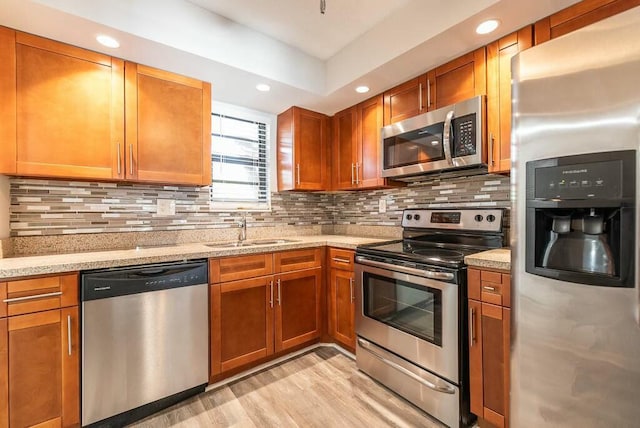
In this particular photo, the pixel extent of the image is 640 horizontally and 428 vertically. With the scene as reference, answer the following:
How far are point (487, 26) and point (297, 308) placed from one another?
2.26 metres

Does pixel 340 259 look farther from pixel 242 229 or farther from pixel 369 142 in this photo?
pixel 369 142

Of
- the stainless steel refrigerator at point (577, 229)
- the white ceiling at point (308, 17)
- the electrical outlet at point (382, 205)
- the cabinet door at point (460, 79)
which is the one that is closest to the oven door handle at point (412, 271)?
the stainless steel refrigerator at point (577, 229)

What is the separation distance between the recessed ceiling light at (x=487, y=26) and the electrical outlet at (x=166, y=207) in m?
2.40

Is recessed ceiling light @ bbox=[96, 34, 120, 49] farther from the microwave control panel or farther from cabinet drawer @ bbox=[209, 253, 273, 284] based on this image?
the microwave control panel

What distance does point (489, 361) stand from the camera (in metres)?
1.42

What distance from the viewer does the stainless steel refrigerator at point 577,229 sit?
3.04 ft

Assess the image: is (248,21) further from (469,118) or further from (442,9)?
(469,118)

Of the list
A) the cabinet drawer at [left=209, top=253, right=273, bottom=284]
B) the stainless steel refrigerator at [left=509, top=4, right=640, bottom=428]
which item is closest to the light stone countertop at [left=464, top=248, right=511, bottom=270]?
the stainless steel refrigerator at [left=509, top=4, right=640, bottom=428]

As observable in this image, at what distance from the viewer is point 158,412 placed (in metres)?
1.70

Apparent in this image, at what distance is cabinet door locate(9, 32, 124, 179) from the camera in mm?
1569

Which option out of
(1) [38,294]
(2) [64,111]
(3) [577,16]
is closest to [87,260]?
(1) [38,294]

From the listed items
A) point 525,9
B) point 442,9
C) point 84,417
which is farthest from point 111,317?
point 525,9

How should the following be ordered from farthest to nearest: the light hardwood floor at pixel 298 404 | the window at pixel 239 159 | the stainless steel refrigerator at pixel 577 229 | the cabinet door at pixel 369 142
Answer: the window at pixel 239 159, the cabinet door at pixel 369 142, the light hardwood floor at pixel 298 404, the stainless steel refrigerator at pixel 577 229

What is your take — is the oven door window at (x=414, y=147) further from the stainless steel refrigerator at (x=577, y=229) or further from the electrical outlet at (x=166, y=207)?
the electrical outlet at (x=166, y=207)
